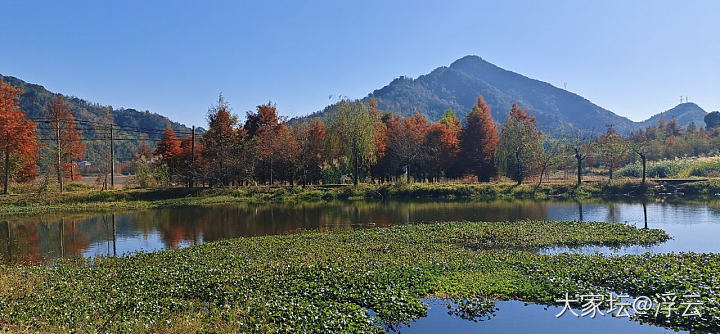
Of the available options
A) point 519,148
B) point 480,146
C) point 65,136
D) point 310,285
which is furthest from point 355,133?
point 310,285

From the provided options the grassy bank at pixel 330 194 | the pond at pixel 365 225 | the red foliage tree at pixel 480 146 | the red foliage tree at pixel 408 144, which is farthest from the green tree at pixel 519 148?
the pond at pixel 365 225

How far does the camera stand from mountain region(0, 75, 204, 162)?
76.8m

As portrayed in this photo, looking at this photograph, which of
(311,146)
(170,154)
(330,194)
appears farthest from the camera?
(311,146)

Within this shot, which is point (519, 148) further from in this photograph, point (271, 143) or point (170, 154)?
point (170, 154)

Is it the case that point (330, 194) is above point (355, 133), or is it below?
below

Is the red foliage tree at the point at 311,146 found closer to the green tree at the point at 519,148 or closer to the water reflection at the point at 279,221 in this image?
the water reflection at the point at 279,221

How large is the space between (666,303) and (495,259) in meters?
5.18

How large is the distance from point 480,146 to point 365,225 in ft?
88.4

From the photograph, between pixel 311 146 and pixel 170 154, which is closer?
pixel 170 154

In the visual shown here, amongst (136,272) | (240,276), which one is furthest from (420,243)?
(136,272)

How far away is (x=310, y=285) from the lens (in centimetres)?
1129

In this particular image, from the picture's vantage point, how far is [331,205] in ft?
115

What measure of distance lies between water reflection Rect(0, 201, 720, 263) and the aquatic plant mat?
437 cm

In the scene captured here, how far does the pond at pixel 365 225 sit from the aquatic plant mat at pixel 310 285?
0.78 m
